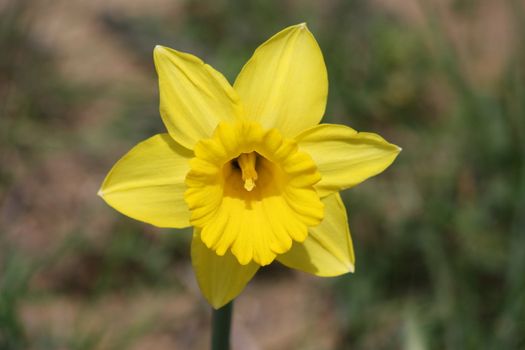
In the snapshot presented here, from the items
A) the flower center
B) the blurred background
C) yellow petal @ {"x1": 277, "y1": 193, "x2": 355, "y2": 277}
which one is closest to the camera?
the flower center

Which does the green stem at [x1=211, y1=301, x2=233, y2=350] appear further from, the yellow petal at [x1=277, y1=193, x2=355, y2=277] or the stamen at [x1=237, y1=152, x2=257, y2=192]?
the stamen at [x1=237, y1=152, x2=257, y2=192]

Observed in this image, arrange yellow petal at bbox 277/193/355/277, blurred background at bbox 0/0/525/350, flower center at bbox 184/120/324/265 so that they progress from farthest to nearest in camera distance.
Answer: blurred background at bbox 0/0/525/350 < yellow petal at bbox 277/193/355/277 < flower center at bbox 184/120/324/265

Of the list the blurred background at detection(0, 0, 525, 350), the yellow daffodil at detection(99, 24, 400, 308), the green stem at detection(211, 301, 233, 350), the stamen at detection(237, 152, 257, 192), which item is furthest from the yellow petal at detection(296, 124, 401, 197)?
the blurred background at detection(0, 0, 525, 350)

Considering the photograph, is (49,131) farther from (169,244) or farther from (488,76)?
(488,76)

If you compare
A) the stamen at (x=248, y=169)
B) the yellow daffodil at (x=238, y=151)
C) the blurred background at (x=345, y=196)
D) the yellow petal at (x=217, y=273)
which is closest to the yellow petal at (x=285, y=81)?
the yellow daffodil at (x=238, y=151)

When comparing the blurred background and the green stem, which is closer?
the green stem

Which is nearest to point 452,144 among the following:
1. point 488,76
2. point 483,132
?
point 483,132

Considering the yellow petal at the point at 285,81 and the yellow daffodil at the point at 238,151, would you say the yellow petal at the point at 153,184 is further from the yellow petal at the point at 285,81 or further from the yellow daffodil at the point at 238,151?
the yellow petal at the point at 285,81
